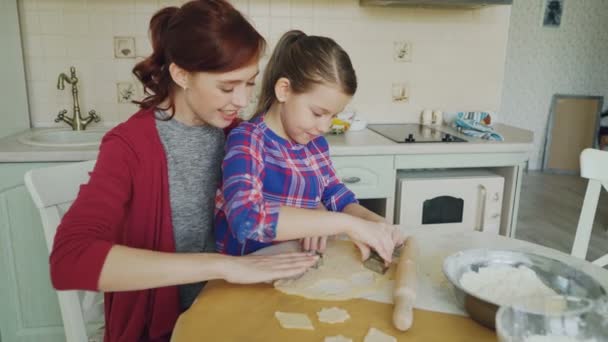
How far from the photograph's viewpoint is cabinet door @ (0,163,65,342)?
6.06ft

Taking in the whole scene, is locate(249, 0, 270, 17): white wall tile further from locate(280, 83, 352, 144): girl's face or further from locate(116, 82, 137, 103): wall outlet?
locate(280, 83, 352, 144): girl's face

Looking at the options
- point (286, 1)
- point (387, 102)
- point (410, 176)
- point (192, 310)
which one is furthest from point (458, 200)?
point (192, 310)

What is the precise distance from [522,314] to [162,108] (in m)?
0.89

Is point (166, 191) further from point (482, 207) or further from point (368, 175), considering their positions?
point (482, 207)

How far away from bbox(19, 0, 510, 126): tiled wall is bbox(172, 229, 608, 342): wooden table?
1.67 meters

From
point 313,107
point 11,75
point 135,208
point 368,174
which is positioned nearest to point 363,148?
point 368,174

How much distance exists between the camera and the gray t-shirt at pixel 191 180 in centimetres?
118

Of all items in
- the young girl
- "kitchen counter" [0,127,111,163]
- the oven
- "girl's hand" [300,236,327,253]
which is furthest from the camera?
the oven

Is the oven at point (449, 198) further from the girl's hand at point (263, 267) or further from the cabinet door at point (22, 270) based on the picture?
the cabinet door at point (22, 270)

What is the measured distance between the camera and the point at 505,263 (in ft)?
3.16

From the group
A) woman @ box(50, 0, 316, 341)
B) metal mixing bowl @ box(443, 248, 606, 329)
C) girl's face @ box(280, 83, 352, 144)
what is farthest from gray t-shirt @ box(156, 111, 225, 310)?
metal mixing bowl @ box(443, 248, 606, 329)

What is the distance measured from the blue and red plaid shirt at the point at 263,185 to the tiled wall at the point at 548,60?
4246mm

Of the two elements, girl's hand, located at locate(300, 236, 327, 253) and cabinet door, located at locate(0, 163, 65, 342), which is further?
cabinet door, located at locate(0, 163, 65, 342)

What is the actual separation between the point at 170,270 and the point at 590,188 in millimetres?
1254
